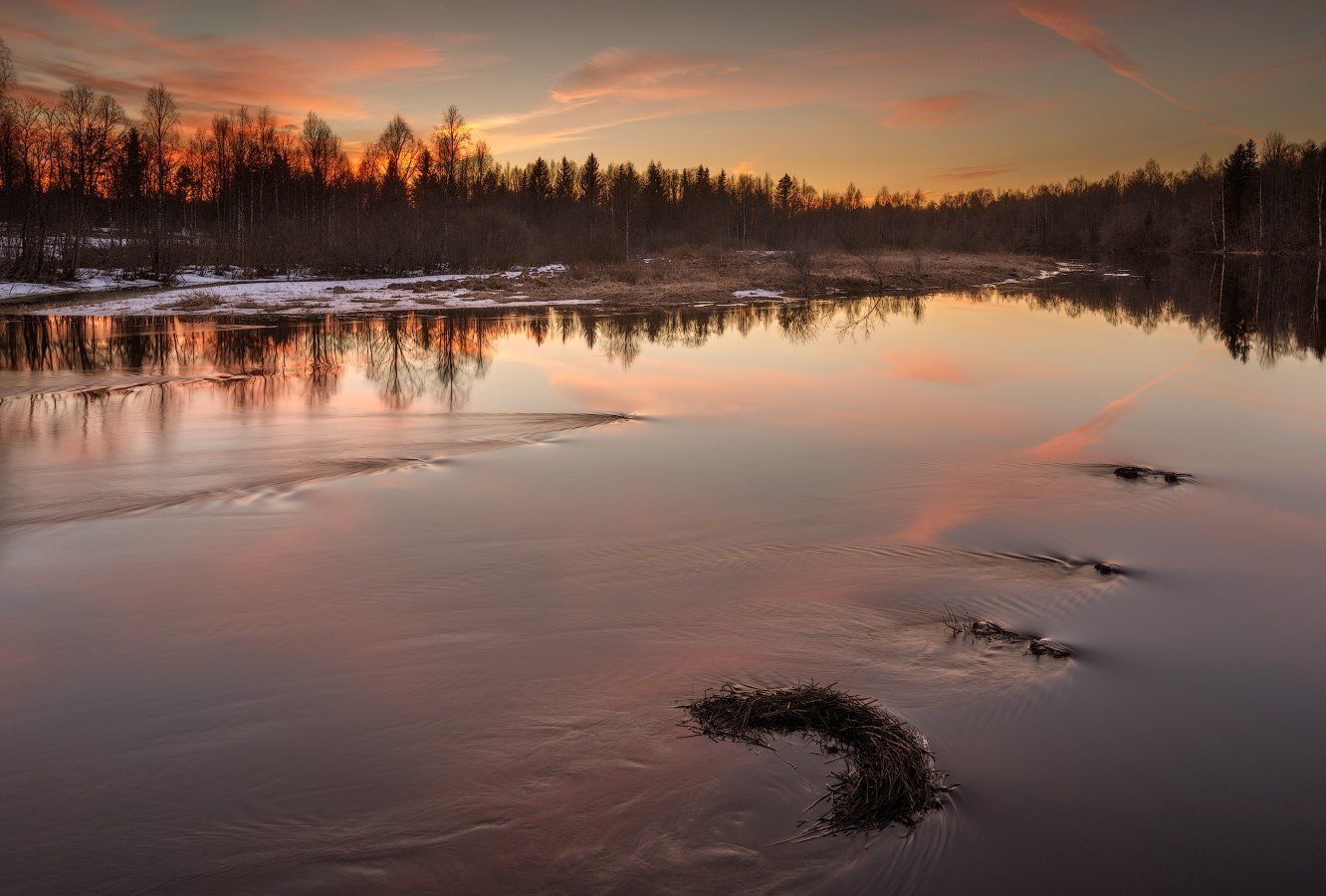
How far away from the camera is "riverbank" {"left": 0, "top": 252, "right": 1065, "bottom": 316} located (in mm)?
32606

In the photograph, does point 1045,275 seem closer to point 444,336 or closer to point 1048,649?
point 444,336

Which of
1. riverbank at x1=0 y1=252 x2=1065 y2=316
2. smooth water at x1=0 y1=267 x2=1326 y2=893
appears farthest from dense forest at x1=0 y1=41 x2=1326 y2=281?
smooth water at x1=0 y1=267 x2=1326 y2=893

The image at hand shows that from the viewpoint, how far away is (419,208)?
232 feet

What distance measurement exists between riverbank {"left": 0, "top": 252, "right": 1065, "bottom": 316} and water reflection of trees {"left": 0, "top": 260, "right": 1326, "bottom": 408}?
3.62m

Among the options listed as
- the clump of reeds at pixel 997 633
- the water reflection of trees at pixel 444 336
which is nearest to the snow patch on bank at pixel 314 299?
the water reflection of trees at pixel 444 336

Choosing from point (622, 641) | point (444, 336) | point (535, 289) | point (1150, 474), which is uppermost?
point (535, 289)

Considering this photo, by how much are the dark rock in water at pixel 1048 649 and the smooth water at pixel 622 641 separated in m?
0.09

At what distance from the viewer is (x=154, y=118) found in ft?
179

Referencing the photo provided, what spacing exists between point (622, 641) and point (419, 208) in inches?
2778

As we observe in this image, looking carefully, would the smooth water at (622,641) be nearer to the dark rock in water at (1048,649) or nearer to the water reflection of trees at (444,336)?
the dark rock in water at (1048,649)

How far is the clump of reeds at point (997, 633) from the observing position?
5.58 m

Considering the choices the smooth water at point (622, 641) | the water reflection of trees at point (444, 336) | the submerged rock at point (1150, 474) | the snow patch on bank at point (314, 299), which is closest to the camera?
the smooth water at point (622, 641)

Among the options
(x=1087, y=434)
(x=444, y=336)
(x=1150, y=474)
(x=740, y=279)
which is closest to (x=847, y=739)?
(x=1150, y=474)

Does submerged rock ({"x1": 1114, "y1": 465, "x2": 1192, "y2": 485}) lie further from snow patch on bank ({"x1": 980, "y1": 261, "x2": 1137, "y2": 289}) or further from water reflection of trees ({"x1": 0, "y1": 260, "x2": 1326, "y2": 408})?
snow patch on bank ({"x1": 980, "y1": 261, "x2": 1137, "y2": 289})
